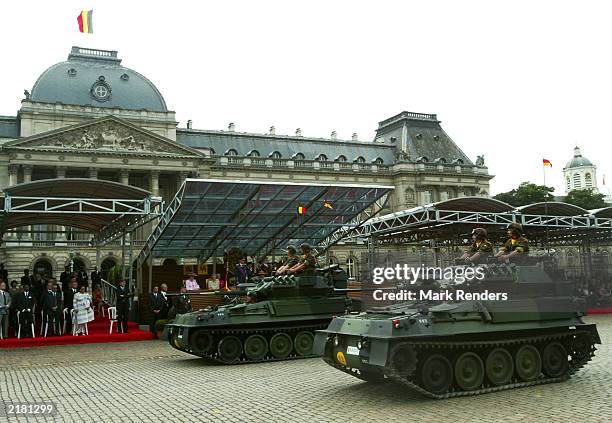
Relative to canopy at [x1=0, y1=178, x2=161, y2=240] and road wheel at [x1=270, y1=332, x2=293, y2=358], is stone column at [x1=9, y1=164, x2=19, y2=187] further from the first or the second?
road wheel at [x1=270, y1=332, x2=293, y2=358]

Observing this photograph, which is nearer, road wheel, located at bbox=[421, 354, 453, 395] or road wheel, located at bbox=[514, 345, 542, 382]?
road wheel, located at bbox=[421, 354, 453, 395]

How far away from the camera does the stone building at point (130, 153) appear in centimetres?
5497

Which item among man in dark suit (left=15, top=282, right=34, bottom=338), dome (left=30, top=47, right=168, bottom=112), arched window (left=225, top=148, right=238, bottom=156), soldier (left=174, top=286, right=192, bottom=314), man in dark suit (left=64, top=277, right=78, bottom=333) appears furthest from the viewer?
arched window (left=225, top=148, right=238, bottom=156)

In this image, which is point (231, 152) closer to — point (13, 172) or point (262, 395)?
point (13, 172)

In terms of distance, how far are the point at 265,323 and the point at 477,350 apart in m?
5.59

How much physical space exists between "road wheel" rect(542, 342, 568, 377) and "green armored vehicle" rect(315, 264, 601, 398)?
2 centimetres

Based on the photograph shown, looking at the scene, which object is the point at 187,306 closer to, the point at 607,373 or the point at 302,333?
the point at 302,333

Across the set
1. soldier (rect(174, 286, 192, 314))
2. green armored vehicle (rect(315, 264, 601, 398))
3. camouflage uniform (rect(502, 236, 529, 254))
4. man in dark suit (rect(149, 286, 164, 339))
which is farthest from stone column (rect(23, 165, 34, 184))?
camouflage uniform (rect(502, 236, 529, 254))

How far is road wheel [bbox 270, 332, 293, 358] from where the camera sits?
14383 mm

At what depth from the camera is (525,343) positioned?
1064 centimetres

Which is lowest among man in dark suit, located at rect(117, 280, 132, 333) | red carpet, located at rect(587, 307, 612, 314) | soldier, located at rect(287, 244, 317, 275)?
red carpet, located at rect(587, 307, 612, 314)

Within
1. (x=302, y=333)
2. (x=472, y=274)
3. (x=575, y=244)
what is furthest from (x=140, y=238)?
(x=472, y=274)

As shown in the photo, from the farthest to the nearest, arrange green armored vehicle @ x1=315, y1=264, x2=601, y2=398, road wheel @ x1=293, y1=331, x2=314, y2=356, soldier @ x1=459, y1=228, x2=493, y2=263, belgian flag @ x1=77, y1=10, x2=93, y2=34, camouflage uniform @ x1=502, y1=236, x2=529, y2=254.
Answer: belgian flag @ x1=77, y1=10, x2=93, y2=34, road wheel @ x1=293, y1=331, x2=314, y2=356, camouflage uniform @ x1=502, y1=236, x2=529, y2=254, soldier @ x1=459, y1=228, x2=493, y2=263, green armored vehicle @ x1=315, y1=264, x2=601, y2=398

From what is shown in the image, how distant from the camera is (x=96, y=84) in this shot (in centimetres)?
5859
